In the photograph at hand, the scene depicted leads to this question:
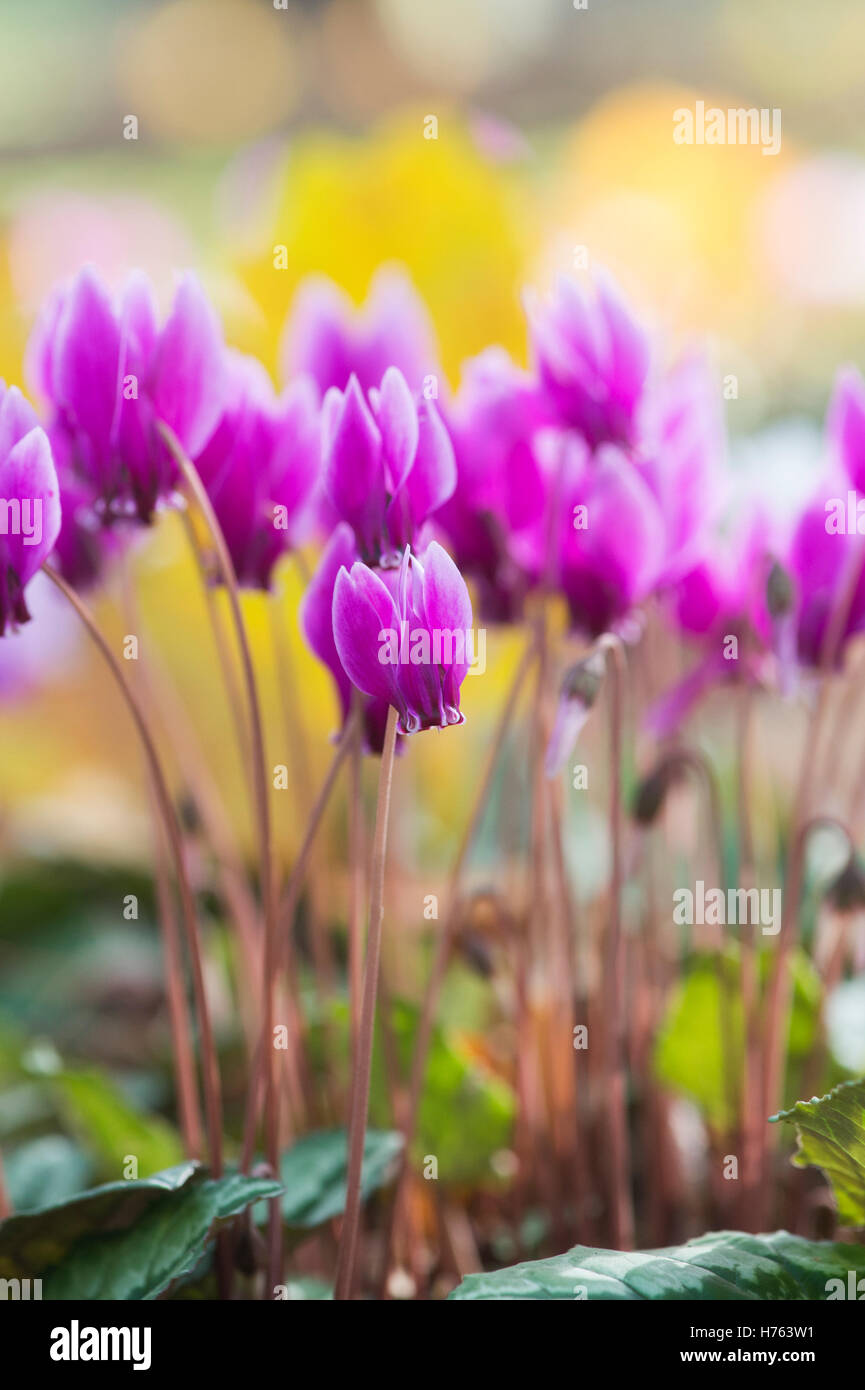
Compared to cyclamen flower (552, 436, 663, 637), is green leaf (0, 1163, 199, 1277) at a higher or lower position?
lower

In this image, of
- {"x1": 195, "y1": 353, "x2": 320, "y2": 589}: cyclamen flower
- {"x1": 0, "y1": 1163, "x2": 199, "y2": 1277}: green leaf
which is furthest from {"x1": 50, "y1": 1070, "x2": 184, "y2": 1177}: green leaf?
{"x1": 195, "y1": 353, "x2": 320, "y2": 589}: cyclamen flower

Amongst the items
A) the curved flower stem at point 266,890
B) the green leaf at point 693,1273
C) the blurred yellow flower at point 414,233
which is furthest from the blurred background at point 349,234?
the green leaf at point 693,1273

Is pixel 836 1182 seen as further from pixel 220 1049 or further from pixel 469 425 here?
pixel 220 1049

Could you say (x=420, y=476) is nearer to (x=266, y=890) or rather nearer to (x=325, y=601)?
(x=325, y=601)

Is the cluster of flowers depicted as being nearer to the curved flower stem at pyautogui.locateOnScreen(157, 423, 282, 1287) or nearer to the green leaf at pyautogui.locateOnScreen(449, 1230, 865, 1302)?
the curved flower stem at pyautogui.locateOnScreen(157, 423, 282, 1287)

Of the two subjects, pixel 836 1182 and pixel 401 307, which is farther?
pixel 401 307

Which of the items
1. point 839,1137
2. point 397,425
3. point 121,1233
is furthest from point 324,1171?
point 397,425
